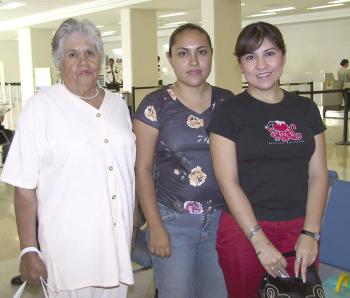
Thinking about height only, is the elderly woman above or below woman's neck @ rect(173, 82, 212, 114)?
below

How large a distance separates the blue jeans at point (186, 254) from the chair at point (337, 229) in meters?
0.81

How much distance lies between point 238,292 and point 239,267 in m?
0.10

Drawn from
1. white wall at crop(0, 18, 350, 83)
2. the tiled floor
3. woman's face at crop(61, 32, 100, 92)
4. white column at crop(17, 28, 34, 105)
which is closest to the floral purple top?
woman's face at crop(61, 32, 100, 92)

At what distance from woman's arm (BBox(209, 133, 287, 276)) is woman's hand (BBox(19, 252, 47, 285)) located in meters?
0.77

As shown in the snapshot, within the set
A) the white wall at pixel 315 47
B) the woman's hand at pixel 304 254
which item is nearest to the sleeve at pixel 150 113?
the woman's hand at pixel 304 254

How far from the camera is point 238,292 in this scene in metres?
1.75

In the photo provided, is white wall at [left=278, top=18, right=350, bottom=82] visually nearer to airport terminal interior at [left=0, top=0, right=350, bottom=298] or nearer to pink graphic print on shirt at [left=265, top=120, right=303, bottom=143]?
airport terminal interior at [left=0, top=0, right=350, bottom=298]

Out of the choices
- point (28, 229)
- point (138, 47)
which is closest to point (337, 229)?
point (28, 229)

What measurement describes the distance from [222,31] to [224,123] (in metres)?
11.0

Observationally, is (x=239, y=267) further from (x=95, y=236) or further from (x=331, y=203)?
(x=331, y=203)

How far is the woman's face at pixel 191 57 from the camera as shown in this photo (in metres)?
1.90

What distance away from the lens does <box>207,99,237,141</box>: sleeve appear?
1.66 m

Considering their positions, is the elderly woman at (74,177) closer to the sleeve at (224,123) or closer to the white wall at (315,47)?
the sleeve at (224,123)

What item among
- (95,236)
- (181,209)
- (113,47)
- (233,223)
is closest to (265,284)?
(233,223)
